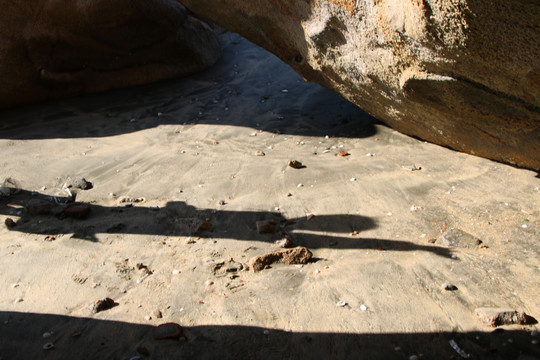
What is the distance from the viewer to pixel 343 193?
166 inches

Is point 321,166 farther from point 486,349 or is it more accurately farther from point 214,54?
point 214,54

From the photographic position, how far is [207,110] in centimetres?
661

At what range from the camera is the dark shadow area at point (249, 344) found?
255cm

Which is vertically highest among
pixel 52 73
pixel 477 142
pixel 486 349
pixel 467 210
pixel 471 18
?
pixel 471 18

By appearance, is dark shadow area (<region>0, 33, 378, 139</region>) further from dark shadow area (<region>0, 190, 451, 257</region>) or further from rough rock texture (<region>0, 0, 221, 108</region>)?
dark shadow area (<region>0, 190, 451, 257</region>)

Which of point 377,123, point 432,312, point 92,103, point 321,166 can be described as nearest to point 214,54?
point 92,103

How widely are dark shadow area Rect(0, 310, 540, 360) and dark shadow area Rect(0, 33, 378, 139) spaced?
133 inches

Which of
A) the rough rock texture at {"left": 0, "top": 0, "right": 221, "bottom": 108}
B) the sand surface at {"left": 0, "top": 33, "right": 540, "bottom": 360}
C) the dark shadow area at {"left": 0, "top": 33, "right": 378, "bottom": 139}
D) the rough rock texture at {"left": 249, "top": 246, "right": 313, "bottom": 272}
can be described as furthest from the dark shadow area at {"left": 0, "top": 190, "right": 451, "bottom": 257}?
the rough rock texture at {"left": 0, "top": 0, "right": 221, "bottom": 108}

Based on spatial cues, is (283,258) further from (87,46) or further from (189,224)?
(87,46)

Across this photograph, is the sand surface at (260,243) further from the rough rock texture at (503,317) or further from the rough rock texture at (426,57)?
the rough rock texture at (426,57)

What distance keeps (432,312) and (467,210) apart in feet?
4.54

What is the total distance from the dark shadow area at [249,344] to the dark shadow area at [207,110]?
133 inches

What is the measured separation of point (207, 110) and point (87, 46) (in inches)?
89.4

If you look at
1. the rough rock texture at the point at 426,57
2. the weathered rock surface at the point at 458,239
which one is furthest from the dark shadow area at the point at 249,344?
the rough rock texture at the point at 426,57
